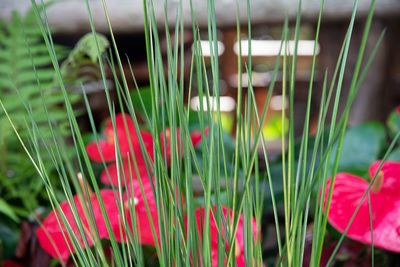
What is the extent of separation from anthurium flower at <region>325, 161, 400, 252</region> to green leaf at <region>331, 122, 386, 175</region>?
170 millimetres

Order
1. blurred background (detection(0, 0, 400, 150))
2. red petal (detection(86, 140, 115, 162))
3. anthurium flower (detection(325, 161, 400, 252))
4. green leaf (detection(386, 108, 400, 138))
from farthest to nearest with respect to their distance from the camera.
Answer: blurred background (detection(0, 0, 400, 150)) < green leaf (detection(386, 108, 400, 138)) < red petal (detection(86, 140, 115, 162)) < anthurium flower (detection(325, 161, 400, 252))

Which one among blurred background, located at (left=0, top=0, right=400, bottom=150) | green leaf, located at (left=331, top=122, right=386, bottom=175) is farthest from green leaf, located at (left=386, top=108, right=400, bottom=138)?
blurred background, located at (left=0, top=0, right=400, bottom=150)

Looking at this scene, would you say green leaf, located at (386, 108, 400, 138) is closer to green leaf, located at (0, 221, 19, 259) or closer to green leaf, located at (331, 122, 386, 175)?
green leaf, located at (331, 122, 386, 175)

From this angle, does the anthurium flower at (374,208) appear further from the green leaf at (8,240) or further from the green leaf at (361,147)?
the green leaf at (8,240)

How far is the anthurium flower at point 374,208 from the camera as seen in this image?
558 millimetres

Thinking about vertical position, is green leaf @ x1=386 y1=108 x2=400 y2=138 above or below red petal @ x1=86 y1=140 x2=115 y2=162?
below

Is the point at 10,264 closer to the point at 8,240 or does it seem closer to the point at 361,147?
the point at 8,240

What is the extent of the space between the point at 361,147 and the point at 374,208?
0.25 meters

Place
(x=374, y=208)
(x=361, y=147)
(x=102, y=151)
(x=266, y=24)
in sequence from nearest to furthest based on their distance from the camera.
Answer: (x=374, y=208) → (x=102, y=151) → (x=361, y=147) → (x=266, y=24)

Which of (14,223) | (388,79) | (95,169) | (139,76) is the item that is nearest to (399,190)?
(95,169)

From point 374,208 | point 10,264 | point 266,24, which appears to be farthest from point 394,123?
point 266,24

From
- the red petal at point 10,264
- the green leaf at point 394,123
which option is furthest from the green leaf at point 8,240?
the green leaf at point 394,123

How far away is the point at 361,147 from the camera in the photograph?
83cm

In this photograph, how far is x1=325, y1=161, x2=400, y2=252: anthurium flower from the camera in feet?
1.83
